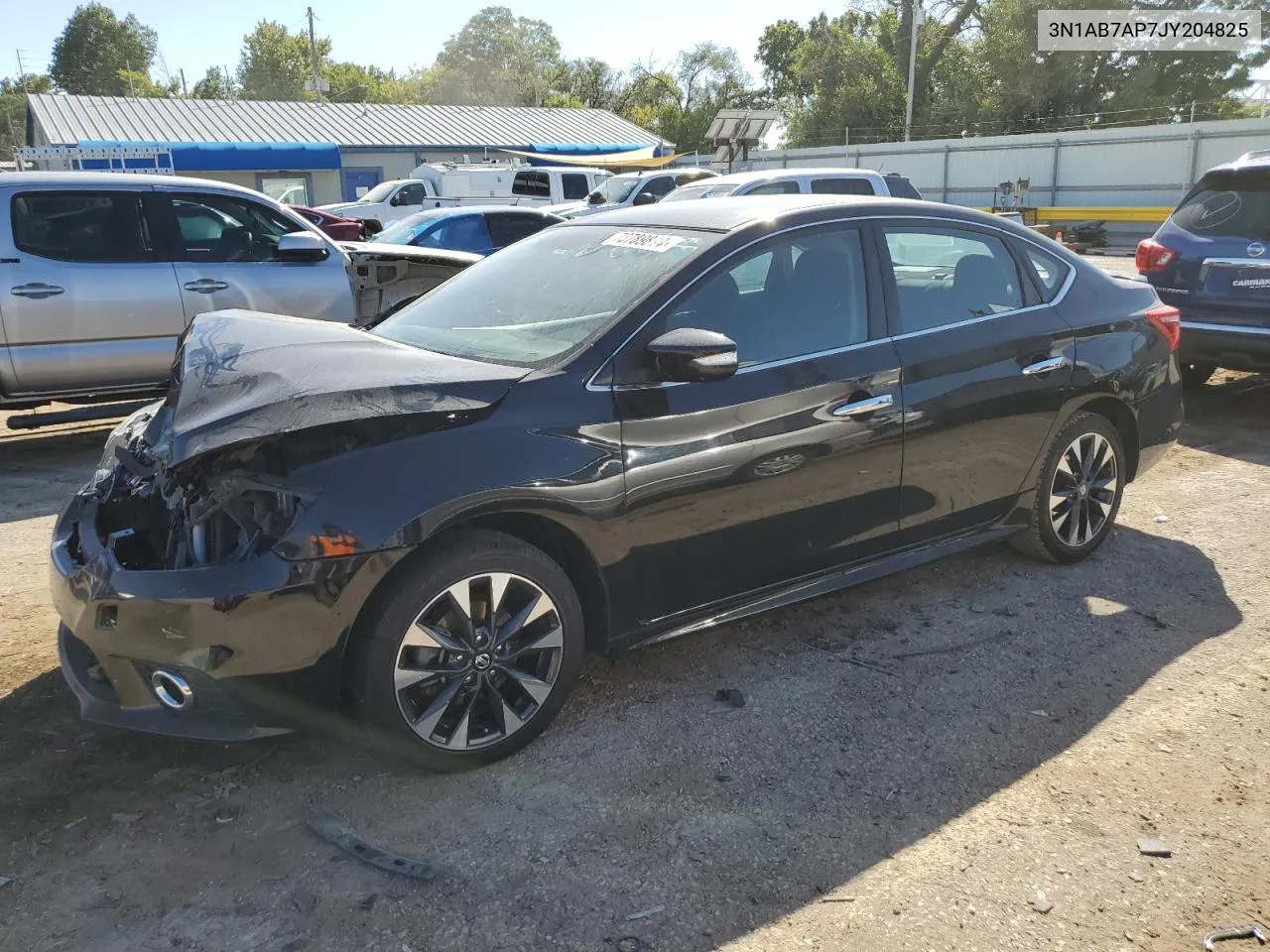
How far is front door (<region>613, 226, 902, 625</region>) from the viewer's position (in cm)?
334

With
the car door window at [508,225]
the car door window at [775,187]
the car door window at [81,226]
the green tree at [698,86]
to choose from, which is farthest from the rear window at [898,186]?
the green tree at [698,86]

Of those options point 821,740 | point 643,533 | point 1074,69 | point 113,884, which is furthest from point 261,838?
point 1074,69

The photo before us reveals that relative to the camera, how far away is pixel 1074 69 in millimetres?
42438

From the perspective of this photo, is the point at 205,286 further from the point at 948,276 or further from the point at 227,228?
the point at 948,276

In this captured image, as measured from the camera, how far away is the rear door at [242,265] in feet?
23.1

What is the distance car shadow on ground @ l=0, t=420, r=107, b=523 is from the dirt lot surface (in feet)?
6.06

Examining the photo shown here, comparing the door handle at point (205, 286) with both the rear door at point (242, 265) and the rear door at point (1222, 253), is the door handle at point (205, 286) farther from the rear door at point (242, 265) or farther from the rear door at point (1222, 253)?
the rear door at point (1222, 253)

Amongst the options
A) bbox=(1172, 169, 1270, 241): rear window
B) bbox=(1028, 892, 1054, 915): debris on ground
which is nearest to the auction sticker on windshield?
bbox=(1028, 892, 1054, 915): debris on ground

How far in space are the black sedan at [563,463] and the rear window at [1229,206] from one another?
3.45 m

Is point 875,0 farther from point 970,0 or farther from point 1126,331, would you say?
point 1126,331

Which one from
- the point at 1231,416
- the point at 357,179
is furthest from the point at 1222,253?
the point at 357,179

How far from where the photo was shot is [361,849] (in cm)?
278

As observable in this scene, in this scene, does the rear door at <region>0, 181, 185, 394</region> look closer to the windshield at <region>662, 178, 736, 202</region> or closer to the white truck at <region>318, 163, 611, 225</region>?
the windshield at <region>662, 178, 736, 202</region>

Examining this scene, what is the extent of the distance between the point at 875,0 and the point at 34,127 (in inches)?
1645
